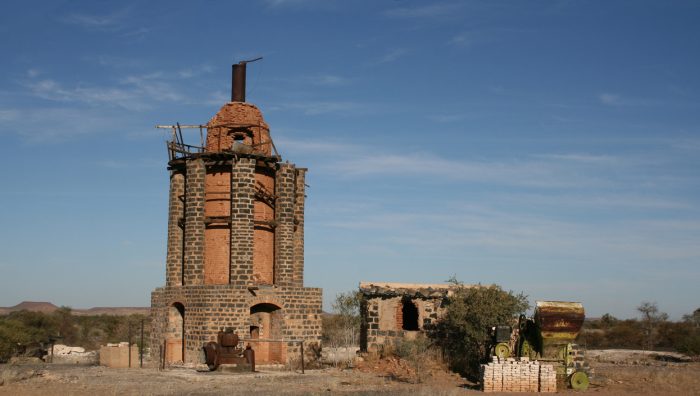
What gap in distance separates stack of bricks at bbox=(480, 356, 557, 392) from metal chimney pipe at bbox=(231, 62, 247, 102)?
16857mm

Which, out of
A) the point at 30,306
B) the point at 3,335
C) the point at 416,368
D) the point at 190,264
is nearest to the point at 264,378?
the point at 416,368

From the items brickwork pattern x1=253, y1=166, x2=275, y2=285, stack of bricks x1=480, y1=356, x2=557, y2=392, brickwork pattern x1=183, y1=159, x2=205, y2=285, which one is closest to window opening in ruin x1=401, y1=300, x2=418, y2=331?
brickwork pattern x1=253, y1=166, x2=275, y2=285

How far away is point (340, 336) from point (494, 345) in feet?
92.2

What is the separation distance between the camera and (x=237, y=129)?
31.7m

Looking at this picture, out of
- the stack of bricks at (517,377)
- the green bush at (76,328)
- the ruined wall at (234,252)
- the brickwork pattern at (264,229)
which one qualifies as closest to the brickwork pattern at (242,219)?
the ruined wall at (234,252)

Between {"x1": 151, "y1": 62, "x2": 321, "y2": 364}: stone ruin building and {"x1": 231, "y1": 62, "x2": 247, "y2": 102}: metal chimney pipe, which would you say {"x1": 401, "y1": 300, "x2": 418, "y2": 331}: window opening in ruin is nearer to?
{"x1": 151, "y1": 62, "x2": 321, "y2": 364}: stone ruin building

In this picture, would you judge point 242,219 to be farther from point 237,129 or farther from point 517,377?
point 517,377

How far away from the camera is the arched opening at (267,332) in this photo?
2961 centimetres

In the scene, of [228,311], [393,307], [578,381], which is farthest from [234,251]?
[578,381]

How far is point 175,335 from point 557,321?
1580 cm

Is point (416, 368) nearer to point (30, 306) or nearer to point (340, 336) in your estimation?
point (340, 336)

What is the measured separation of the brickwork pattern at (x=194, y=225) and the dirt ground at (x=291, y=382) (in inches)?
160

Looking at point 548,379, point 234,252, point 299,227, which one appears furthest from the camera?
point 299,227

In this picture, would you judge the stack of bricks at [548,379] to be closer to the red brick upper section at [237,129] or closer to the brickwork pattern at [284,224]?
the brickwork pattern at [284,224]
